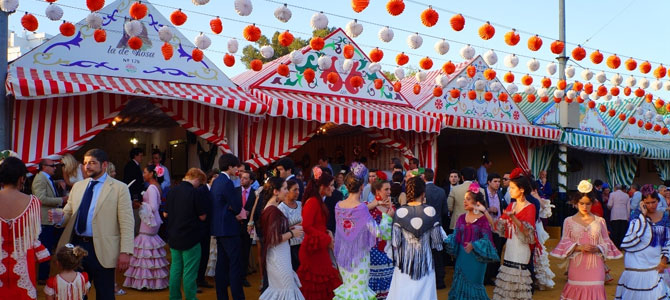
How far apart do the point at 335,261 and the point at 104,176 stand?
9.17 feet

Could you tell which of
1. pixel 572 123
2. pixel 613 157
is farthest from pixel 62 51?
pixel 613 157

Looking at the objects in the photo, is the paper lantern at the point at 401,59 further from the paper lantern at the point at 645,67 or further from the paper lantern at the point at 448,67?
the paper lantern at the point at 645,67

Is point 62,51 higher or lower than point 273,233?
higher

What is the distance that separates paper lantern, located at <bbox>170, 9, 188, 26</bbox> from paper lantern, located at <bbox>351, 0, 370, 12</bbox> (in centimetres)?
249

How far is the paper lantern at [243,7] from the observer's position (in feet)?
27.9

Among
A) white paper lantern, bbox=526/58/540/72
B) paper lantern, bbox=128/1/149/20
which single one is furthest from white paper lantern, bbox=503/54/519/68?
paper lantern, bbox=128/1/149/20

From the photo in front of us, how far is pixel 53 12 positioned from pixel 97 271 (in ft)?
15.4

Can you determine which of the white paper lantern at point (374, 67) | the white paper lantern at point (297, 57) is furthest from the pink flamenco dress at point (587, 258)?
the white paper lantern at point (374, 67)

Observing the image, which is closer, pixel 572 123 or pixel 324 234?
pixel 324 234

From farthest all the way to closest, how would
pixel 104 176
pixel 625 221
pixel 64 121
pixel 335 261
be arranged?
pixel 625 221 < pixel 64 121 < pixel 335 261 < pixel 104 176

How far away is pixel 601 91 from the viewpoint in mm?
A: 13852

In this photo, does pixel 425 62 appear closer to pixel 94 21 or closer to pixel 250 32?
pixel 250 32

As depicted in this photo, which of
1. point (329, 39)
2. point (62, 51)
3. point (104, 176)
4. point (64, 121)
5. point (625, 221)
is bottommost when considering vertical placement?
point (625, 221)

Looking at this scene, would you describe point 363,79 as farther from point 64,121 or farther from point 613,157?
point 613,157
